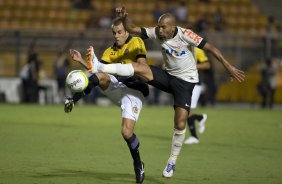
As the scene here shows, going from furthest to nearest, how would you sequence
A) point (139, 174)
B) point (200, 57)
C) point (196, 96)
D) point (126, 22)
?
1. point (196, 96)
2. point (200, 57)
3. point (126, 22)
4. point (139, 174)

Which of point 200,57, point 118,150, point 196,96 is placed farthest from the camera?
point 196,96

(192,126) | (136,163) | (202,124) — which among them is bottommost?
(202,124)

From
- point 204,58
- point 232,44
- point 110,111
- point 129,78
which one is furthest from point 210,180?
point 232,44

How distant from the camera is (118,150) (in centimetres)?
1449

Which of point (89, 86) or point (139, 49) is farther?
point (139, 49)

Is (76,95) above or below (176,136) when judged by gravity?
above

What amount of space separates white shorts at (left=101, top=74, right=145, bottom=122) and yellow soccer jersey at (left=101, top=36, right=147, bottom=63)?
0.98 feet

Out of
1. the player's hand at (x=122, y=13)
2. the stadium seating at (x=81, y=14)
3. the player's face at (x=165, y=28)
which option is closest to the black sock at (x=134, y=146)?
the player's face at (x=165, y=28)

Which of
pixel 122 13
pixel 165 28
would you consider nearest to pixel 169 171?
pixel 165 28

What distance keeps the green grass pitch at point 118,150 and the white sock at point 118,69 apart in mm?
1552

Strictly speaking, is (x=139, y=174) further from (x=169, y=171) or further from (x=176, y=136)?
(x=176, y=136)

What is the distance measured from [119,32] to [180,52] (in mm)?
960

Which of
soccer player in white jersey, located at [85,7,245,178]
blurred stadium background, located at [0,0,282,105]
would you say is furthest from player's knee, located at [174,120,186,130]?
blurred stadium background, located at [0,0,282,105]

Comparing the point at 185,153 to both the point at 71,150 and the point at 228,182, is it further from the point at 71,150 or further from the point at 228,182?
the point at 228,182
